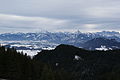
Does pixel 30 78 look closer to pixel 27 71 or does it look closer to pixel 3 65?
pixel 27 71

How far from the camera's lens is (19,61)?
8506cm

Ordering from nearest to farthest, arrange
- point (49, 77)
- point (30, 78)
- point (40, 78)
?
point (30, 78), point (40, 78), point (49, 77)

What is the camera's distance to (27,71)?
84.6 m

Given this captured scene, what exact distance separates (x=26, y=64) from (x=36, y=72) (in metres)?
7.01

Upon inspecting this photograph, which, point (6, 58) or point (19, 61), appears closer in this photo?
point (6, 58)

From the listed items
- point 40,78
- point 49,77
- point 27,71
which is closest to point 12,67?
point 27,71

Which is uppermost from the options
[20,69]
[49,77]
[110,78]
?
[20,69]

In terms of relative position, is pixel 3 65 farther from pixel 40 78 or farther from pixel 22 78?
pixel 40 78

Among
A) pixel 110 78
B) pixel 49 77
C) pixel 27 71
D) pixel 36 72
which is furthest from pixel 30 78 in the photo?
pixel 110 78

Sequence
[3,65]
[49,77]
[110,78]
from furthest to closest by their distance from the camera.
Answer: [110,78] → [49,77] → [3,65]

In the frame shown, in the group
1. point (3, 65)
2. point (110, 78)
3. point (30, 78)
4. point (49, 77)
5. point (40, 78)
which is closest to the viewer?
point (3, 65)

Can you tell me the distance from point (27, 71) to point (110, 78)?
10657 centimetres

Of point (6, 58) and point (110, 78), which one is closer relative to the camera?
point (6, 58)

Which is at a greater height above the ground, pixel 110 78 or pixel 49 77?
pixel 49 77
